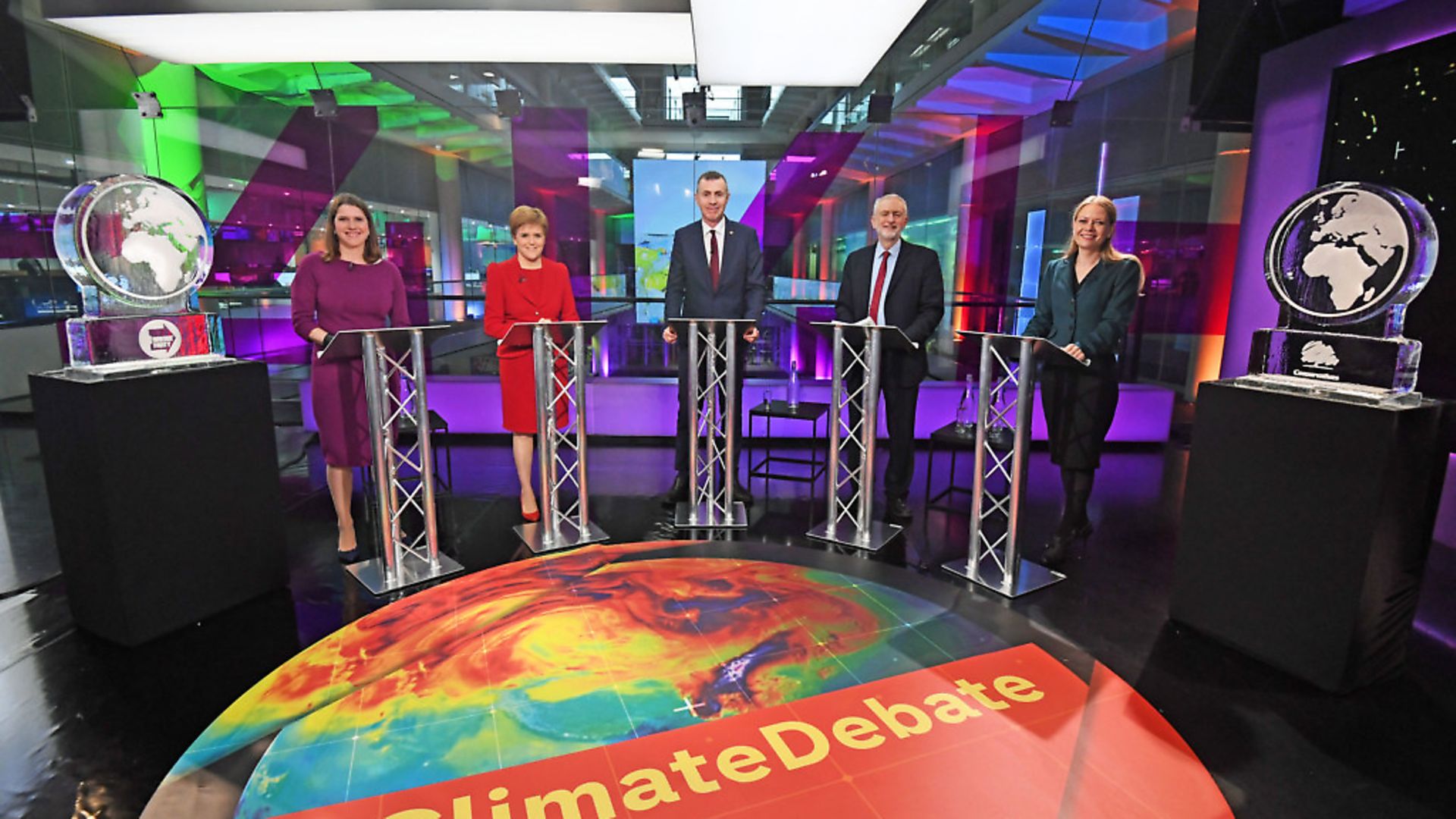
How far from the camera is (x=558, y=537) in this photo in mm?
3783

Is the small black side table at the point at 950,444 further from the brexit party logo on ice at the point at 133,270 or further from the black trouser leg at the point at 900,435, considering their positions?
the brexit party logo on ice at the point at 133,270

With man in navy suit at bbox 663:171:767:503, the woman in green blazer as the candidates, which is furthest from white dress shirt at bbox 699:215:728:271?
the woman in green blazer

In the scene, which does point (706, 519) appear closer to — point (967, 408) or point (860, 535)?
point (860, 535)

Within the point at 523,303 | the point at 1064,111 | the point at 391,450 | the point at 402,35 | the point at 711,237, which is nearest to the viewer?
the point at 391,450

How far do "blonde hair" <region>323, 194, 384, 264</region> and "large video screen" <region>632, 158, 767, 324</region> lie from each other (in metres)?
3.31

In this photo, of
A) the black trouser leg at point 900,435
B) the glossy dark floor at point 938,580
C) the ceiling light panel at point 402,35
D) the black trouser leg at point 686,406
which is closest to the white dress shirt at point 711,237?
the black trouser leg at point 686,406

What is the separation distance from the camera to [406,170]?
655cm

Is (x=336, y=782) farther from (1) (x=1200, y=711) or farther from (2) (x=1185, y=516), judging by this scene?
(2) (x=1185, y=516)

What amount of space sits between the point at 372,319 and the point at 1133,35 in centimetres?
674

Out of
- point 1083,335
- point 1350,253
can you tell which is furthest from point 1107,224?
point 1350,253

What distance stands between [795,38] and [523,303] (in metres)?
2.10

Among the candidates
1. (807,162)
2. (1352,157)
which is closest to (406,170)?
(807,162)

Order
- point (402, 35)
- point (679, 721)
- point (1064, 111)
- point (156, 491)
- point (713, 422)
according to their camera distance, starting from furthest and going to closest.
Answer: point (1064, 111) < point (402, 35) < point (713, 422) < point (156, 491) < point (679, 721)

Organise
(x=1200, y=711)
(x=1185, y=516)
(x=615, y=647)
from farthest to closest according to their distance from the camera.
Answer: (x=1185, y=516) < (x=615, y=647) < (x=1200, y=711)
